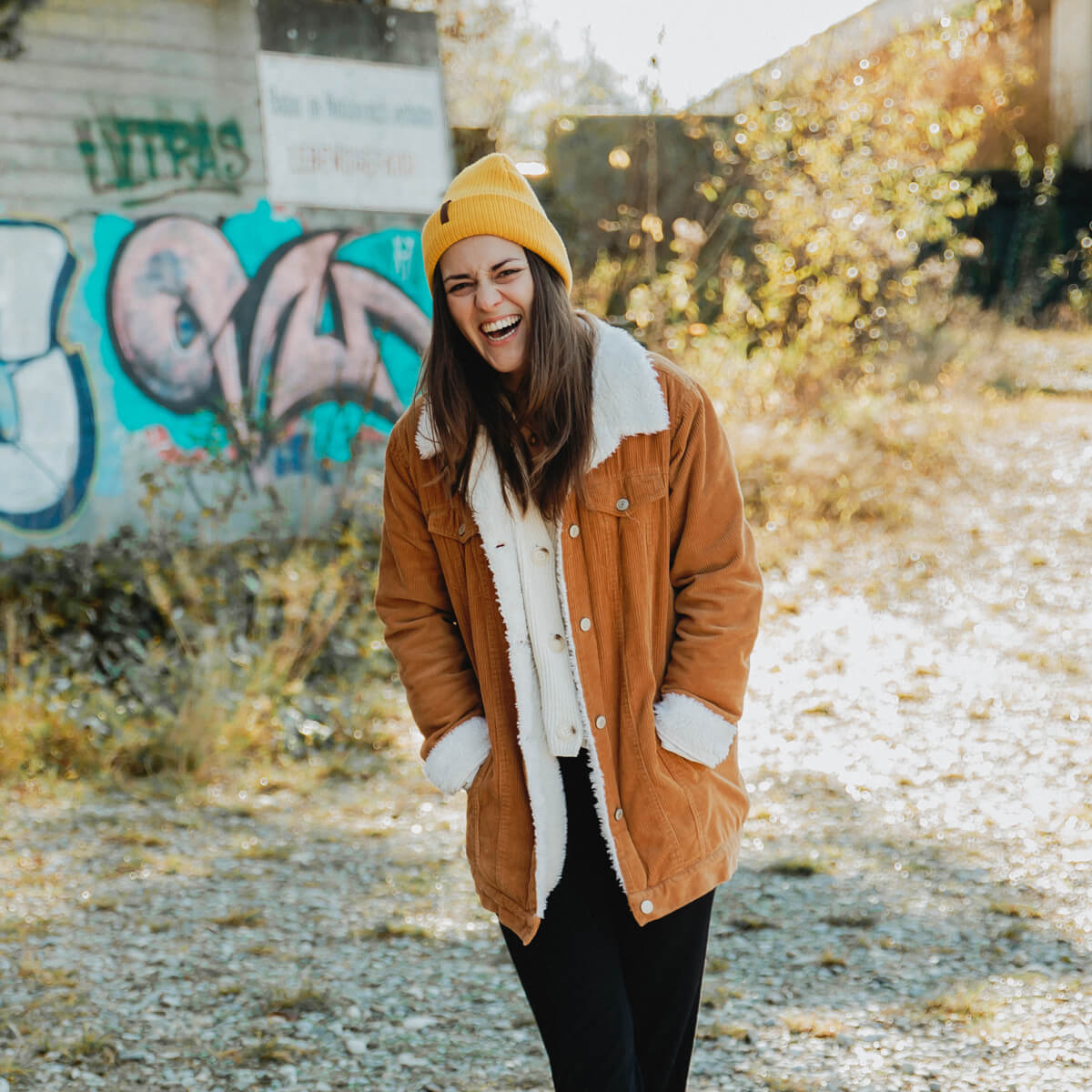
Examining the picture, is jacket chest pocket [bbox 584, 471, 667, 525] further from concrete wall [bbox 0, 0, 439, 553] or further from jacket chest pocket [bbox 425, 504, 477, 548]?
concrete wall [bbox 0, 0, 439, 553]

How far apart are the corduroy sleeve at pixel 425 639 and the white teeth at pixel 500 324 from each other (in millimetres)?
256

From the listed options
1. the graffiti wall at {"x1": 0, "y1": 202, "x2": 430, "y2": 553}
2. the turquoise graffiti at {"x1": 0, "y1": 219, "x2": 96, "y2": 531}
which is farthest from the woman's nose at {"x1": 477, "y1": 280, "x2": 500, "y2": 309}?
the turquoise graffiti at {"x1": 0, "y1": 219, "x2": 96, "y2": 531}

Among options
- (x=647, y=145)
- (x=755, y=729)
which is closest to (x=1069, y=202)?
(x=647, y=145)

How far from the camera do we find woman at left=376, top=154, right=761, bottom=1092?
2162mm

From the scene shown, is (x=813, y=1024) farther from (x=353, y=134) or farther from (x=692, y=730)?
(x=353, y=134)

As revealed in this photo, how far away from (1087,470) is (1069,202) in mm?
12922

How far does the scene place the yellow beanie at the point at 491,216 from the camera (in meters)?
2.22

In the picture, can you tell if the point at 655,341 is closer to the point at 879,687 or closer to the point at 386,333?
the point at 386,333

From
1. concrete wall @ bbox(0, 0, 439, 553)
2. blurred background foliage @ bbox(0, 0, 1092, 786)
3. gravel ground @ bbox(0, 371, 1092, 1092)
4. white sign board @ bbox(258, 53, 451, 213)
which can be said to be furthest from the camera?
white sign board @ bbox(258, 53, 451, 213)

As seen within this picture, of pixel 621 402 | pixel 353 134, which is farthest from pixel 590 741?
pixel 353 134

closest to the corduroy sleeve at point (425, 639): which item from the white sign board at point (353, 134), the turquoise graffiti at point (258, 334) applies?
the turquoise graffiti at point (258, 334)

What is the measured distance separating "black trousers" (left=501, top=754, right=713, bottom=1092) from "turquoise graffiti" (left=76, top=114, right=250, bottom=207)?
6390mm

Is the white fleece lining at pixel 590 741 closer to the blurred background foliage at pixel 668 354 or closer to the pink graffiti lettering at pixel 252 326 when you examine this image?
the blurred background foliage at pixel 668 354

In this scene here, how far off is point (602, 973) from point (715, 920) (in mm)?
1930
